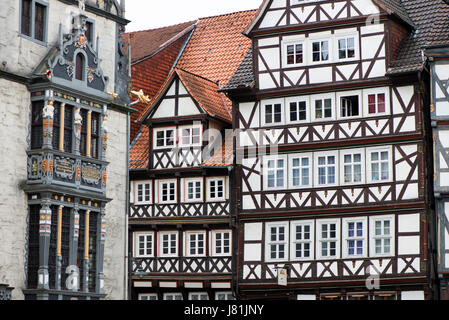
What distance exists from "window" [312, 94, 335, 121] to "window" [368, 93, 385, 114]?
153 cm

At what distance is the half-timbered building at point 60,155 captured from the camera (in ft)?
97.4

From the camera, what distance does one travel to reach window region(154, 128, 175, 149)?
148 feet

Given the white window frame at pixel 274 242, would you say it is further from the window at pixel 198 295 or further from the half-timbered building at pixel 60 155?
the half-timbered building at pixel 60 155

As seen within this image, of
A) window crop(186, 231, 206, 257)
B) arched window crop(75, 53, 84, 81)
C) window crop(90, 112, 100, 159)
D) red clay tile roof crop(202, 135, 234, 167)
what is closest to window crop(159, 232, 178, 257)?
window crop(186, 231, 206, 257)

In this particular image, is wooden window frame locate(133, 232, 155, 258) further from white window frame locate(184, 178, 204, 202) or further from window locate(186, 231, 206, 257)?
white window frame locate(184, 178, 204, 202)

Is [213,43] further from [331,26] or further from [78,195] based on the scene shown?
[78,195]

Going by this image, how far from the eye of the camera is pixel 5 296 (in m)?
28.0

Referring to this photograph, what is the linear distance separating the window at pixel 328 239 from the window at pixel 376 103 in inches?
180

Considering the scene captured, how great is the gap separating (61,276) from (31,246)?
1363 mm

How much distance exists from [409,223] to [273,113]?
23.8 feet

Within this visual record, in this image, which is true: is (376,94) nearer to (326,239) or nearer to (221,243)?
(326,239)

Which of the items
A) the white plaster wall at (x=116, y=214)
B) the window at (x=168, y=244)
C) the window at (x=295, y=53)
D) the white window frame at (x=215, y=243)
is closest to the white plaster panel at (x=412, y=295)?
the white window frame at (x=215, y=243)

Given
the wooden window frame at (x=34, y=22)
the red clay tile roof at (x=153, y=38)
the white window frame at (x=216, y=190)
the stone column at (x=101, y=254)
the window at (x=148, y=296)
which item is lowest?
the window at (x=148, y=296)
